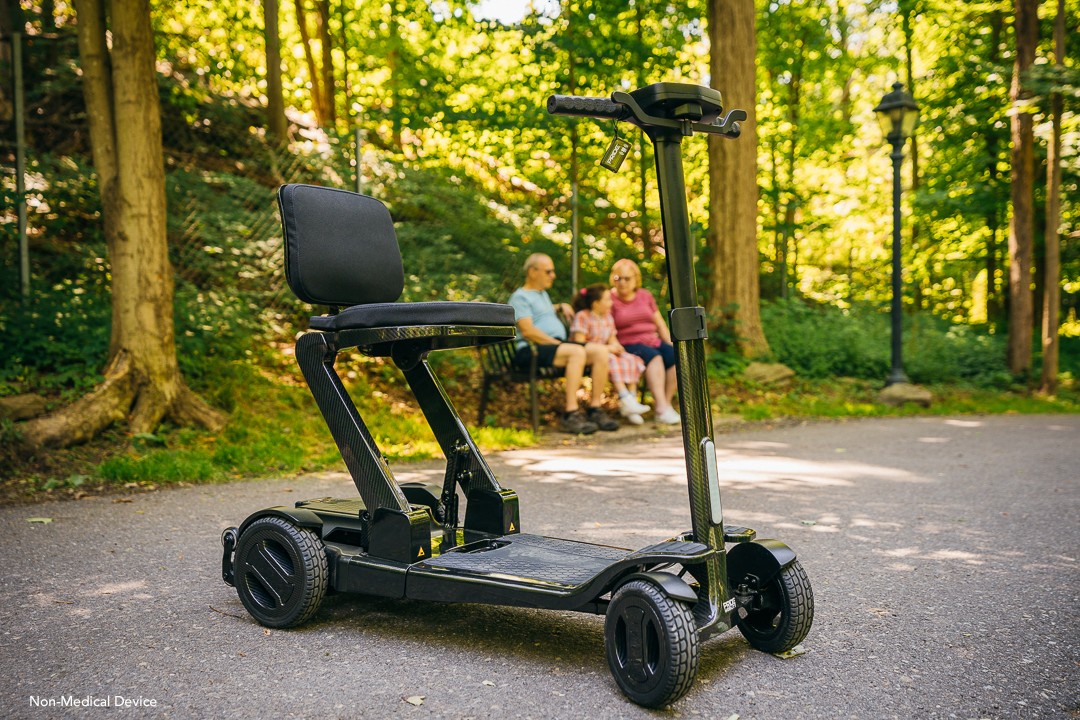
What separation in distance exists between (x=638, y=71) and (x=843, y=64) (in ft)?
29.5

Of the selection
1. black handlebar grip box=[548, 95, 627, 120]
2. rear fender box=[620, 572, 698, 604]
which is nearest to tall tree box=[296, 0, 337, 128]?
black handlebar grip box=[548, 95, 627, 120]

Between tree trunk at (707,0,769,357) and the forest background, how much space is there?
0.07 meters

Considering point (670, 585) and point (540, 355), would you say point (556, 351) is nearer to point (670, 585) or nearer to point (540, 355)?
point (540, 355)

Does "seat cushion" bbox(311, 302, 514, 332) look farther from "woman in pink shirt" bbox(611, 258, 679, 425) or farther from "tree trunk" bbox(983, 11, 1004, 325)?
"tree trunk" bbox(983, 11, 1004, 325)

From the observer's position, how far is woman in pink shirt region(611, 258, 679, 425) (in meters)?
8.23

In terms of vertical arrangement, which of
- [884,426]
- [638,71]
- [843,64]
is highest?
[843,64]

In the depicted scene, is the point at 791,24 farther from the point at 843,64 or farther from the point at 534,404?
the point at 534,404

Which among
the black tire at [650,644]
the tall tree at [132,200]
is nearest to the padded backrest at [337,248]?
the black tire at [650,644]

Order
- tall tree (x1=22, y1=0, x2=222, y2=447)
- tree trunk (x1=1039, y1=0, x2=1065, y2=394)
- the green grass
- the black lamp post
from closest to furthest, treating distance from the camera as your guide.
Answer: tall tree (x1=22, y1=0, x2=222, y2=447) → the green grass → the black lamp post → tree trunk (x1=1039, y1=0, x2=1065, y2=394)

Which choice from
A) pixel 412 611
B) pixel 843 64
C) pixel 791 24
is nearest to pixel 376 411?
pixel 412 611

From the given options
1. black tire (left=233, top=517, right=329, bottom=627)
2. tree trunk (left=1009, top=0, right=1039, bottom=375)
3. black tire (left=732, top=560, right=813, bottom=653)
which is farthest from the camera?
tree trunk (left=1009, top=0, right=1039, bottom=375)

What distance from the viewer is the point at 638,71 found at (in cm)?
1072

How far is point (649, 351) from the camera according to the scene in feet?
27.0

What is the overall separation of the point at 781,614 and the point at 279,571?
5.48 ft
